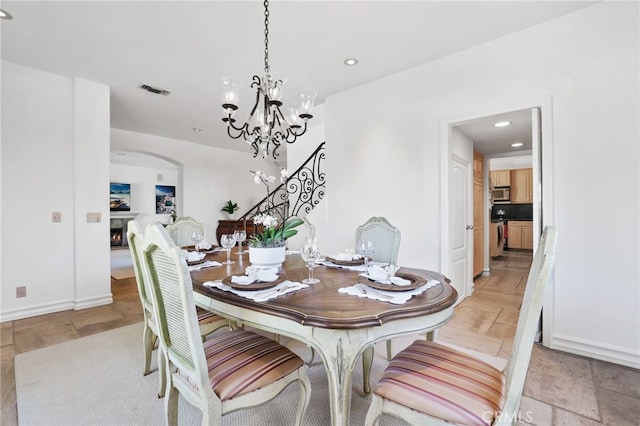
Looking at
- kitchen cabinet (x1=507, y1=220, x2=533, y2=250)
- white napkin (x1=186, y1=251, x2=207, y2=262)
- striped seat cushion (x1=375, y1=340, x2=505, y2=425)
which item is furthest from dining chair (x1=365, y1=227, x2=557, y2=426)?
kitchen cabinet (x1=507, y1=220, x2=533, y2=250)

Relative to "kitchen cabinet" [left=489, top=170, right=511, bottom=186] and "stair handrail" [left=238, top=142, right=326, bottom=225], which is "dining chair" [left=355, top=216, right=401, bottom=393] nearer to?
"stair handrail" [left=238, top=142, right=326, bottom=225]

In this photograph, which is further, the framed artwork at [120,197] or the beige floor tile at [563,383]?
the framed artwork at [120,197]

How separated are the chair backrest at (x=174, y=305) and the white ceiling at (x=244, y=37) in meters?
Answer: 2.01

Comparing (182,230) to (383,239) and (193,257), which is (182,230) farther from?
(383,239)

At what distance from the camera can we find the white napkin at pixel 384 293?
1.27 meters

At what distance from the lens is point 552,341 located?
240 cm

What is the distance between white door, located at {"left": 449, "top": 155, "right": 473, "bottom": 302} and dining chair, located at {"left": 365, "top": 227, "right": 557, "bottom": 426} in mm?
2040

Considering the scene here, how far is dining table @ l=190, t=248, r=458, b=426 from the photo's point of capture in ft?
3.65

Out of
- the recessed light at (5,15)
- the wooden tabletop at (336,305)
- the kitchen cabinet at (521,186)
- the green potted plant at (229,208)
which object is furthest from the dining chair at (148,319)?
the kitchen cabinet at (521,186)

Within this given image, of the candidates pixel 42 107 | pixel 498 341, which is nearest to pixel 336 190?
pixel 498 341

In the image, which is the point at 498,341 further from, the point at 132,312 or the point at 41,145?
the point at 41,145

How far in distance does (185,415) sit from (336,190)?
2912 millimetres

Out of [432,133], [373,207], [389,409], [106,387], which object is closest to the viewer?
[389,409]

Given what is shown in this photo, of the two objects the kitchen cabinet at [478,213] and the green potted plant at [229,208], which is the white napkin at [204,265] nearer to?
the kitchen cabinet at [478,213]
